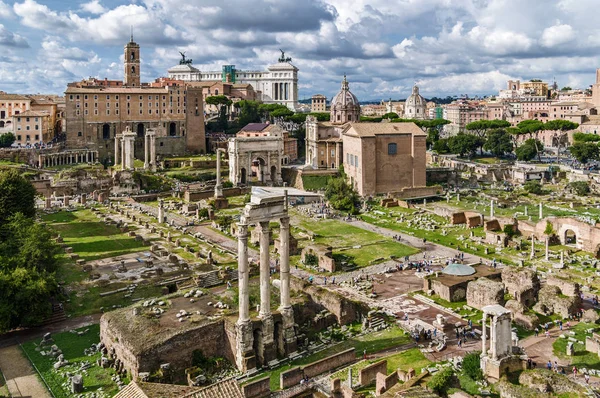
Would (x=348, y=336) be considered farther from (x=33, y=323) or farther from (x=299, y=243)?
(x=299, y=243)

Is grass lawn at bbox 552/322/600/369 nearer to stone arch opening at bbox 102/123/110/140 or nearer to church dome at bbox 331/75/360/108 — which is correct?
church dome at bbox 331/75/360/108

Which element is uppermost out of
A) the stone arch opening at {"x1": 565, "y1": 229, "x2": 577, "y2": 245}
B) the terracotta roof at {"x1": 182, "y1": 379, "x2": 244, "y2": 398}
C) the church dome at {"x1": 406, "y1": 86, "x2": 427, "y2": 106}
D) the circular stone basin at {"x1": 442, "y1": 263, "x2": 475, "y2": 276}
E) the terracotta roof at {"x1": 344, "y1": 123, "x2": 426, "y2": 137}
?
the church dome at {"x1": 406, "y1": 86, "x2": 427, "y2": 106}

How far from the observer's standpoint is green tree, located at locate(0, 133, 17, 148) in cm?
8244

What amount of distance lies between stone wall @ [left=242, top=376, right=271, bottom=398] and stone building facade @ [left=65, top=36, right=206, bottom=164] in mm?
74007

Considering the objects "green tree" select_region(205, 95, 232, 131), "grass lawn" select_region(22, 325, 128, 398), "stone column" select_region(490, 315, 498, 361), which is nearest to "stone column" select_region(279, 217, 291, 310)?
"grass lawn" select_region(22, 325, 128, 398)

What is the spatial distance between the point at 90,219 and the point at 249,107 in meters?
56.1

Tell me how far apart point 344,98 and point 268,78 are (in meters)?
64.0

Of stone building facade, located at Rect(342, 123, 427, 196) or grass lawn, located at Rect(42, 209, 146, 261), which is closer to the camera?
grass lawn, located at Rect(42, 209, 146, 261)

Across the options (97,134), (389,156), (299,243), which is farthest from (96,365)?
(97,134)

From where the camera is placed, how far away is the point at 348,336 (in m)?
26.7

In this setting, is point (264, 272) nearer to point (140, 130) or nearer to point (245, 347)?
point (245, 347)

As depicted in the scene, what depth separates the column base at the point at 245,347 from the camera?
23.1 meters

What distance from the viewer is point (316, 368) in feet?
73.6

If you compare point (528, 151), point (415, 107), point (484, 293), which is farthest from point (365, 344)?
point (415, 107)
